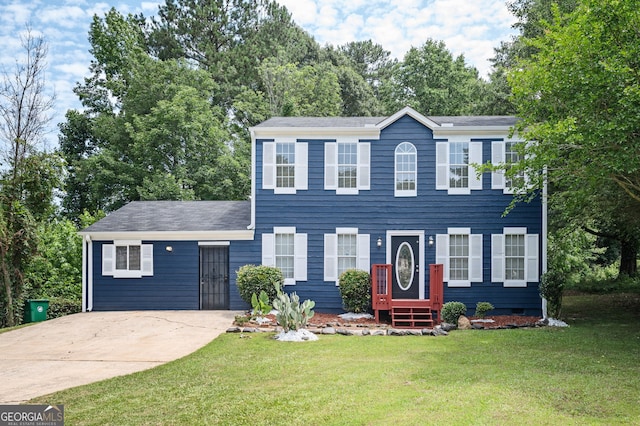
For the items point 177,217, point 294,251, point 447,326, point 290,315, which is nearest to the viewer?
point 290,315

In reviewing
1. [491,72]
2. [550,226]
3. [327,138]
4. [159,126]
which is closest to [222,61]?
[159,126]

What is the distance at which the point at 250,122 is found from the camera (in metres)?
30.0

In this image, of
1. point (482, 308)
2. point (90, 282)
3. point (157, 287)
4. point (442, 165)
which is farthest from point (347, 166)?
point (90, 282)

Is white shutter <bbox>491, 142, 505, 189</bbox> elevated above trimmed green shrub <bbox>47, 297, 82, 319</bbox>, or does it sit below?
above

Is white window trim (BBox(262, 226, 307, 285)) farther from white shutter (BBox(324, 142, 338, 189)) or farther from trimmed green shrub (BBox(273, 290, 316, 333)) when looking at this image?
trimmed green shrub (BBox(273, 290, 316, 333))

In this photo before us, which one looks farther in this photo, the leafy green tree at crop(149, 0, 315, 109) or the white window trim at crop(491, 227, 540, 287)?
the leafy green tree at crop(149, 0, 315, 109)

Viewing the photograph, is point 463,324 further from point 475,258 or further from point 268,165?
point 268,165

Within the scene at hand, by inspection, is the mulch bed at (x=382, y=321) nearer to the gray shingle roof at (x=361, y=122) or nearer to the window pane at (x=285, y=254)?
the window pane at (x=285, y=254)

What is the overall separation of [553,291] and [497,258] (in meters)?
1.94

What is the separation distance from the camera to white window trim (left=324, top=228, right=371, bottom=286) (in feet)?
52.3

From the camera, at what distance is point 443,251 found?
1588 cm

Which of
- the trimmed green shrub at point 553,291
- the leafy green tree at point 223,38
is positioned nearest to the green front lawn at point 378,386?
the trimmed green shrub at point 553,291

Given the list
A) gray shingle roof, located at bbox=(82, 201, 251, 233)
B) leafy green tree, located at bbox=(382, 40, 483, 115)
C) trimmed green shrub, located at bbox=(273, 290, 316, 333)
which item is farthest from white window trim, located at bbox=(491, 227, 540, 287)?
leafy green tree, located at bbox=(382, 40, 483, 115)

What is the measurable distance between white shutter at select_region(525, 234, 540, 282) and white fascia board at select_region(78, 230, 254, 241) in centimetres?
808
